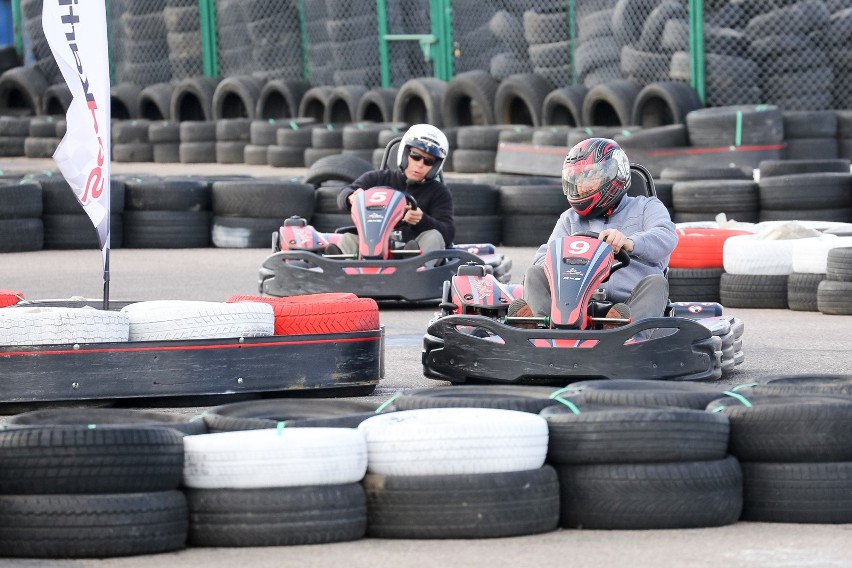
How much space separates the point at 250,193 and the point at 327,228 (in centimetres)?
64

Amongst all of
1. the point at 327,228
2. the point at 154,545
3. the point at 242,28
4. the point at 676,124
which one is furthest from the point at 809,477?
the point at 242,28

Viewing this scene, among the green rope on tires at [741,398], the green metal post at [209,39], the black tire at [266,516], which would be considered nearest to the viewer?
the black tire at [266,516]

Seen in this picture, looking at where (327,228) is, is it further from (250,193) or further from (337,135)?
(337,135)

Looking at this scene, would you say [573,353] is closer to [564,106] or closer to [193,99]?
[564,106]

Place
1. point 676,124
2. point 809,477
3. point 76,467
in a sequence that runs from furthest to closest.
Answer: point 676,124 < point 809,477 < point 76,467

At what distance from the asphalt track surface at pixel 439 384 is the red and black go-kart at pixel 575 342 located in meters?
0.19

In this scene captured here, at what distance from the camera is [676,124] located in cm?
1411

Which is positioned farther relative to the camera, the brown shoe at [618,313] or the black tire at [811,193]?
the black tire at [811,193]

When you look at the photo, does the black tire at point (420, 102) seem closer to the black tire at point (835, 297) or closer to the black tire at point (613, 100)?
the black tire at point (613, 100)

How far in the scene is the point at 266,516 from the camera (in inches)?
144

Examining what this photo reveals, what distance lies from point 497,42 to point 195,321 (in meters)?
12.5

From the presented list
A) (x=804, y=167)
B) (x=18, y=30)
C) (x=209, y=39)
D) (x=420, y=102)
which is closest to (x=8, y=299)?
(x=804, y=167)

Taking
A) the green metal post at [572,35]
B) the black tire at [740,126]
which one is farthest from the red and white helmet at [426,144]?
the green metal post at [572,35]

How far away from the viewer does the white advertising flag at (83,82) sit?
19.0 ft
